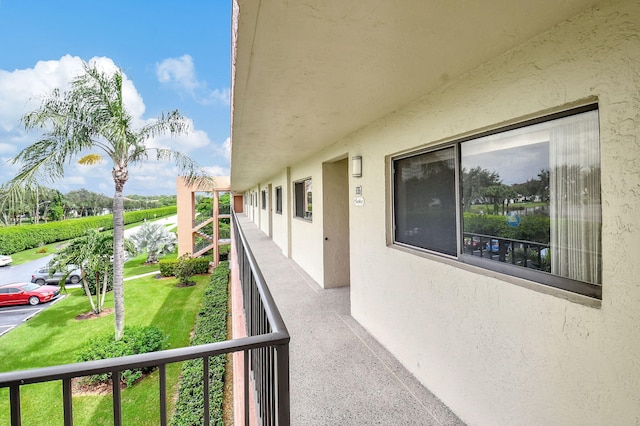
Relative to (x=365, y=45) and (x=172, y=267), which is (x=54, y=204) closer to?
(x=172, y=267)

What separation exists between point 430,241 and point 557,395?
1.45 metres

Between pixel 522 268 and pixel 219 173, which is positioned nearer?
pixel 522 268

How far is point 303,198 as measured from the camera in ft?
25.3

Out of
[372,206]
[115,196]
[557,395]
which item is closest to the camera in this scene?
[557,395]

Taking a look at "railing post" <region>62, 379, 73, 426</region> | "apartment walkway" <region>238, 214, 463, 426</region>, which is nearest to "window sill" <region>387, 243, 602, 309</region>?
"apartment walkway" <region>238, 214, 463, 426</region>

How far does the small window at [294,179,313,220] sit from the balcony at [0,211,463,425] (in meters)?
2.37

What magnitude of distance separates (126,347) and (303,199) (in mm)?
7295

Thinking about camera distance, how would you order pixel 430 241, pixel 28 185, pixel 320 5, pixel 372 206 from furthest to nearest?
1. pixel 28 185
2. pixel 372 206
3. pixel 430 241
4. pixel 320 5

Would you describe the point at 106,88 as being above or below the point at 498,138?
above

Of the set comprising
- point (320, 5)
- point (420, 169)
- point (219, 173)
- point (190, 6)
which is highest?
point (190, 6)

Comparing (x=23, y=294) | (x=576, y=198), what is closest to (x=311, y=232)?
(x=576, y=198)

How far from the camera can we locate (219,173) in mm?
26578

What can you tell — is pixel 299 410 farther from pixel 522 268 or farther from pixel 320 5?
pixel 320 5

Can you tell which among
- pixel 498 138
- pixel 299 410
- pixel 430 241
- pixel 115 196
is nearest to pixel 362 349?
pixel 299 410
